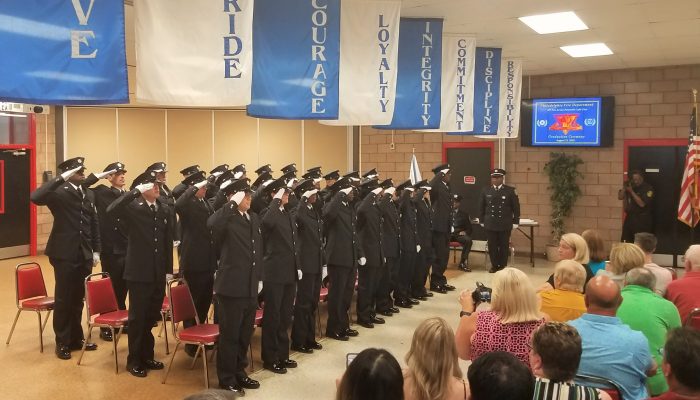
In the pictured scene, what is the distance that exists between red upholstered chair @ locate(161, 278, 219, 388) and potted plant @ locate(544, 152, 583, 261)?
785 cm

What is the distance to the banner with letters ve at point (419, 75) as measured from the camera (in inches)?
270

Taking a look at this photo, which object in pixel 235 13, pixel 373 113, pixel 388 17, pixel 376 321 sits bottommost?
pixel 376 321

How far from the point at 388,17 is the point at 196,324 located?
3.35 metres

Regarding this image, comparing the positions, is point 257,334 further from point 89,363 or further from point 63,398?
point 63,398

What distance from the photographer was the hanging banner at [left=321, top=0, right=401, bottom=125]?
19.1ft

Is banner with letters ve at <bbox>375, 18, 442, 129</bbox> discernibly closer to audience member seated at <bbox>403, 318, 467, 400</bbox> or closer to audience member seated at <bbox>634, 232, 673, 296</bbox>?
audience member seated at <bbox>634, 232, 673, 296</bbox>

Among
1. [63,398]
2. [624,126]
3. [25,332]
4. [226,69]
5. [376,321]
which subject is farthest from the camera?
[624,126]

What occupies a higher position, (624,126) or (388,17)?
(388,17)

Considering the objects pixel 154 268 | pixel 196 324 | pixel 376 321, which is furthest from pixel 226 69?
pixel 376 321

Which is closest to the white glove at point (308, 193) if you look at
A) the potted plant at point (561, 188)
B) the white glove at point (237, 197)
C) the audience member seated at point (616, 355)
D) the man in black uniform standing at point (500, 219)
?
the white glove at point (237, 197)

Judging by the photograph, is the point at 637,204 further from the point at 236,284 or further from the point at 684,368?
the point at 684,368

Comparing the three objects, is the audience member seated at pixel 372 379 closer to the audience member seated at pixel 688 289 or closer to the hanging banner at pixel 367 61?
the audience member seated at pixel 688 289

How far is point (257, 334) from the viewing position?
663 centimetres

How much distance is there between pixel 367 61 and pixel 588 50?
16.4 ft
